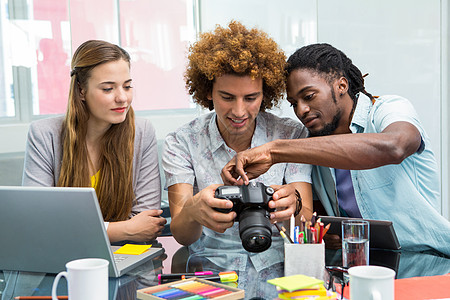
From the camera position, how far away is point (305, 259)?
3.23 feet

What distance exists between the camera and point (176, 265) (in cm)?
113

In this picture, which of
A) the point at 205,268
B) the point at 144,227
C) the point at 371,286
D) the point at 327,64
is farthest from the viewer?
the point at 327,64

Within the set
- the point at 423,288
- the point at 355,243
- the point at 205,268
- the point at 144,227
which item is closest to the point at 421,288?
the point at 423,288

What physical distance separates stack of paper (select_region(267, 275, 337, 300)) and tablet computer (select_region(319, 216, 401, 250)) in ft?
1.18

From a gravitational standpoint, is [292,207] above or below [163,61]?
below

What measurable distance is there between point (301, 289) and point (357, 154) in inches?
22.3

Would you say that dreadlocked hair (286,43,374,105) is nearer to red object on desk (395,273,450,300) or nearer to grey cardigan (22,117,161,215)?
grey cardigan (22,117,161,215)

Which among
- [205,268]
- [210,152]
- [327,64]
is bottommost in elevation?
[205,268]

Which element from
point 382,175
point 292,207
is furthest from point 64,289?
point 382,175

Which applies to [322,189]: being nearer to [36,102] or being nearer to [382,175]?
[382,175]

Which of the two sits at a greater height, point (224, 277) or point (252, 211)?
point (252, 211)

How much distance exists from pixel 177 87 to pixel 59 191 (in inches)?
76.3

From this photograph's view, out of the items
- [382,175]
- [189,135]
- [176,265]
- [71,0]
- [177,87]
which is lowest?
[176,265]

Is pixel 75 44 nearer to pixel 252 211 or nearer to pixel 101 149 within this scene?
pixel 101 149
